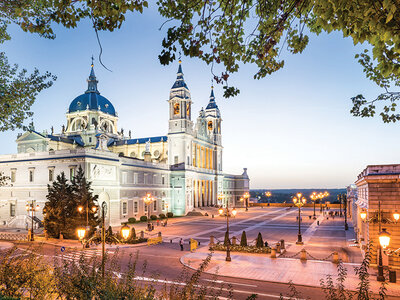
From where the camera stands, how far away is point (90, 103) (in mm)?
79750

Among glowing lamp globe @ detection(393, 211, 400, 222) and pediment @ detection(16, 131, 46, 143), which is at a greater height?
pediment @ detection(16, 131, 46, 143)

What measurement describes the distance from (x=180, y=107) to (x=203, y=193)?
23220mm

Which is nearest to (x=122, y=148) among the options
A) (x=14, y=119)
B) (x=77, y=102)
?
(x=77, y=102)

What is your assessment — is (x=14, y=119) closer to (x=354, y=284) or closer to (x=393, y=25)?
(x=393, y=25)

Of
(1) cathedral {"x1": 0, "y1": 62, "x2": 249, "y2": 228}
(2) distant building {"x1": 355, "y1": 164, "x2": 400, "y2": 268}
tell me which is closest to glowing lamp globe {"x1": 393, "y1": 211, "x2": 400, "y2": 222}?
(2) distant building {"x1": 355, "y1": 164, "x2": 400, "y2": 268}

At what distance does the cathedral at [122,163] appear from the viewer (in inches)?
1864

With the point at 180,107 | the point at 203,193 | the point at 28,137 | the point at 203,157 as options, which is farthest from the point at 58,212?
the point at 203,157

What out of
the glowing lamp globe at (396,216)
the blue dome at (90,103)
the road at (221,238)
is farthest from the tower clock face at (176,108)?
the glowing lamp globe at (396,216)

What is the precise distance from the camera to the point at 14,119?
15672mm

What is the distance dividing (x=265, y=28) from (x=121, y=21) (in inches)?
146

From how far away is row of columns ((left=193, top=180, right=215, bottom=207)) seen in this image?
75769mm

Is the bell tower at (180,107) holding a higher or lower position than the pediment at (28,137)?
higher

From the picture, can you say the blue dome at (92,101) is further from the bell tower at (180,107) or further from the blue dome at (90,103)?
the bell tower at (180,107)

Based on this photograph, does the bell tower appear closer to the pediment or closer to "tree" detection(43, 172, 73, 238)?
the pediment
